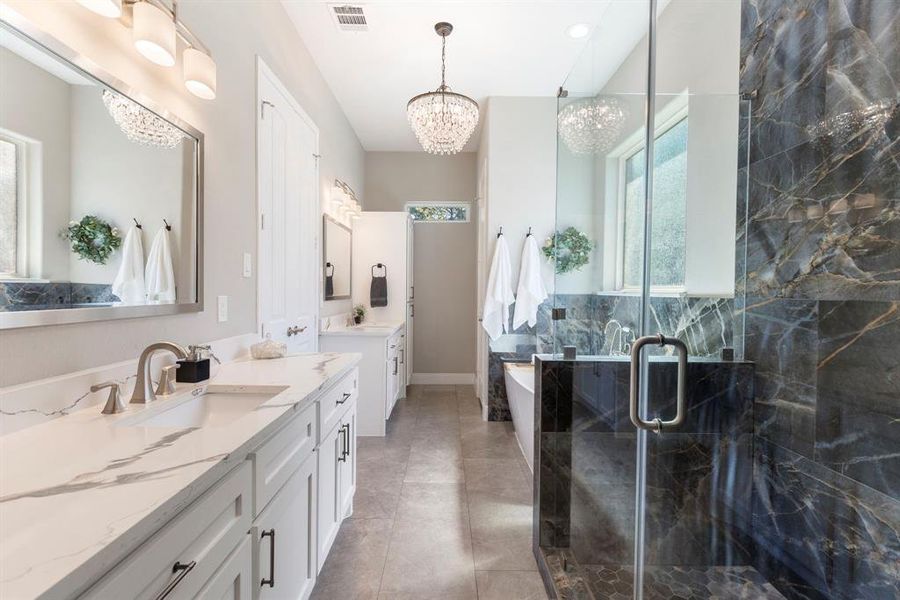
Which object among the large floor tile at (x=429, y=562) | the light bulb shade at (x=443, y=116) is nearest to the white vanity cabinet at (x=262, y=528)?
the large floor tile at (x=429, y=562)

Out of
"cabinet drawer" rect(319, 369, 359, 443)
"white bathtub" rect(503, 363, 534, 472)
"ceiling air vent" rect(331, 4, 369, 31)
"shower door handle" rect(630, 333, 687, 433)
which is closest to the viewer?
"shower door handle" rect(630, 333, 687, 433)

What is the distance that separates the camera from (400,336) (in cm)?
417

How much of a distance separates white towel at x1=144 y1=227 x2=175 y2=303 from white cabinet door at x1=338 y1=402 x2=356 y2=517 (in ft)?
3.05

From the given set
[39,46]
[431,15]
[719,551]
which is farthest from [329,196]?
[719,551]

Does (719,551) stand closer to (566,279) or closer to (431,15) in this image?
(566,279)

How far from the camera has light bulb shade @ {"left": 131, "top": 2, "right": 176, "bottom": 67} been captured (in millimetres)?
1235

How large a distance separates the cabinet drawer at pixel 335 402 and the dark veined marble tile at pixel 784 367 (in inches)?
71.1

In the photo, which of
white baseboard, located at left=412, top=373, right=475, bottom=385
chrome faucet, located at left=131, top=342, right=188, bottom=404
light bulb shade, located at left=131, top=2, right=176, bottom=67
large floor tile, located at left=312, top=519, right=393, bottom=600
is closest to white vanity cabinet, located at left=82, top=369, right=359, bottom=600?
large floor tile, located at left=312, top=519, right=393, bottom=600

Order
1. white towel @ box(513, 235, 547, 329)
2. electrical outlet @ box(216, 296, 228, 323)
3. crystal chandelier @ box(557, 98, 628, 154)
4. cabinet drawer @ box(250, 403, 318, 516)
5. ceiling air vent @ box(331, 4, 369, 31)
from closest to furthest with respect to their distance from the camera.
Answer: cabinet drawer @ box(250, 403, 318, 516) < electrical outlet @ box(216, 296, 228, 323) < crystal chandelier @ box(557, 98, 628, 154) < ceiling air vent @ box(331, 4, 369, 31) < white towel @ box(513, 235, 547, 329)

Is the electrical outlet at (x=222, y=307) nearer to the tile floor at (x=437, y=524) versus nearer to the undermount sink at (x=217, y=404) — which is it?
the undermount sink at (x=217, y=404)

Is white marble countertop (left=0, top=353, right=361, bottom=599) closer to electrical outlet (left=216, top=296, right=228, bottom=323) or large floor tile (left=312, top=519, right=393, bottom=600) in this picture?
electrical outlet (left=216, top=296, right=228, bottom=323)

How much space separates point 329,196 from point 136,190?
232 centimetres

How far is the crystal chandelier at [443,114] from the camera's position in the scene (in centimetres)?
280

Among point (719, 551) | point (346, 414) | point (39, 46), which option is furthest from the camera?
point (346, 414)
